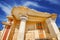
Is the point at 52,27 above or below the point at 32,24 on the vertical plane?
below

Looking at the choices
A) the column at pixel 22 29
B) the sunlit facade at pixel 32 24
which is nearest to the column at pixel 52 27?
the sunlit facade at pixel 32 24

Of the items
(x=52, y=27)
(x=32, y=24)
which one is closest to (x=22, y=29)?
(x=32, y=24)

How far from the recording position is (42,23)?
9188mm

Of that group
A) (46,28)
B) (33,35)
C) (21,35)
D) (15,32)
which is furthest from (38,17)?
(21,35)

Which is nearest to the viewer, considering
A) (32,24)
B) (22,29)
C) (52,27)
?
(22,29)

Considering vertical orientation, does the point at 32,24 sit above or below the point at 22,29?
above

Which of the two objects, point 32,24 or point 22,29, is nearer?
point 22,29

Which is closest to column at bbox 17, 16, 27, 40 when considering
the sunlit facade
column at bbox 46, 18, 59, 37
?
the sunlit facade

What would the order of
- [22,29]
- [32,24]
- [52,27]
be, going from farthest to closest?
1. [32,24]
2. [52,27]
3. [22,29]

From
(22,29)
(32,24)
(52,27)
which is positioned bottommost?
(22,29)

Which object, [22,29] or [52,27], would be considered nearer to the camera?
[22,29]

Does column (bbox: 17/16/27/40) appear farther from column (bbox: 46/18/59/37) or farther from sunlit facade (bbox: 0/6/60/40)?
→ column (bbox: 46/18/59/37)

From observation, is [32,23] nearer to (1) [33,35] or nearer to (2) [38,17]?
(2) [38,17]

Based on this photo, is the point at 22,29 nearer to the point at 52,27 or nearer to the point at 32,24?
the point at 32,24
